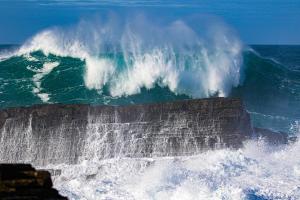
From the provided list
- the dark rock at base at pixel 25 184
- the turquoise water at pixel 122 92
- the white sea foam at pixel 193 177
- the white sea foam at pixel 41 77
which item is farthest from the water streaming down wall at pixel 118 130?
the dark rock at base at pixel 25 184

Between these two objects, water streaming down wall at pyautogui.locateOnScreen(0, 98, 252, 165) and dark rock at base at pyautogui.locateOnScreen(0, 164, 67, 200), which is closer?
dark rock at base at pyautogui.locateOnScreen(0, 164, 67, 200)

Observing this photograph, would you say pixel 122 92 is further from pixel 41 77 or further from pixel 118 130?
pixel 118 130

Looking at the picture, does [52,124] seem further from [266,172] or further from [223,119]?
[266,172]

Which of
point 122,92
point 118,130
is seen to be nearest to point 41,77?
point 122,92

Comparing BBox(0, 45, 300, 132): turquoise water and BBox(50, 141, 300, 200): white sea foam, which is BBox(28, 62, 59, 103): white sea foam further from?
BBox(50, 141, 300, 200): white sea foam

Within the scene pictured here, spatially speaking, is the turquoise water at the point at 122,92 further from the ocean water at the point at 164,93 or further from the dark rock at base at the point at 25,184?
the dark rock at base at the point at 25,184

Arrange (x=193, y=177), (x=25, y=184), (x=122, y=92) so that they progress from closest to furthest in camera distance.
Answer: (x=25, y=184) < (x=193, y=177) < (x=122, y=92)

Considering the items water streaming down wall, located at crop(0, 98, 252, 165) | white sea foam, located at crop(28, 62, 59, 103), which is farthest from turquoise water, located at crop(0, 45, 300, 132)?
water streaming down wall, located at crop(0, 98, 252, 165)
